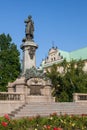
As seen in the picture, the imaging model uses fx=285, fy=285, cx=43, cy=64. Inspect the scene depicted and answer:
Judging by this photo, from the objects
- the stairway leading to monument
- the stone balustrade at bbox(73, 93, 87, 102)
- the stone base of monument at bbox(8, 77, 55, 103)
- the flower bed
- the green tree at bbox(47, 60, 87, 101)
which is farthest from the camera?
the green tree at bbox(47, 60, 87, 101)

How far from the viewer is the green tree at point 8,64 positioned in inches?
1791

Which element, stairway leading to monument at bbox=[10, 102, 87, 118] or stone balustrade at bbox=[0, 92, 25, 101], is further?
stone balustrade at bbox=[0, 92, 25, 101]

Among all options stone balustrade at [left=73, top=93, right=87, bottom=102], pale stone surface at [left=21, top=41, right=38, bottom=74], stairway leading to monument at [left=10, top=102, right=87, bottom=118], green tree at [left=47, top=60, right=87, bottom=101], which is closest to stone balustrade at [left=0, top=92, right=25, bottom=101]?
stairway leading to monument at [left=10, top=102, right=87, bottom=118]

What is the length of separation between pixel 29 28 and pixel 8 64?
18277mm

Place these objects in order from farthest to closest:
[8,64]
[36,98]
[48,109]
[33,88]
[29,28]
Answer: [8,64], [29,28], [33,88], [36,98], [48,109]

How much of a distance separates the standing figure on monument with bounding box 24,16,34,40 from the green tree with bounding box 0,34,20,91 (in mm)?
16511

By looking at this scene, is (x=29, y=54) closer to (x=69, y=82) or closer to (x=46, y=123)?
(x=69, y=82)

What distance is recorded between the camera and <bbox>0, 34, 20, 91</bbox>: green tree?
1791 inches

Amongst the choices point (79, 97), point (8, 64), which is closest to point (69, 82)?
point (8, 64)

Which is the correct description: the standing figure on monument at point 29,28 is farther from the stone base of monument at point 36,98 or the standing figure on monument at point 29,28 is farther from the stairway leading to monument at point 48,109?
the stairway leading to monument at point 48,109

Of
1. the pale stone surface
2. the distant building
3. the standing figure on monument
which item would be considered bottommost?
the pale stone surface

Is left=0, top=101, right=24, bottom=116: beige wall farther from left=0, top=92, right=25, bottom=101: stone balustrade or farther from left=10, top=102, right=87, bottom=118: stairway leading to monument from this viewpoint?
left=10, top=102, right=87, bottom=118: stairway leading to monument

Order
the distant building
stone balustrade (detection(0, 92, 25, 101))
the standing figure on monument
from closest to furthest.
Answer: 1. stone balustrade (detection(0, 92, 25, 101))
2. the standing figure on monument
3. the distant building

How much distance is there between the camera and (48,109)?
72.4ft
